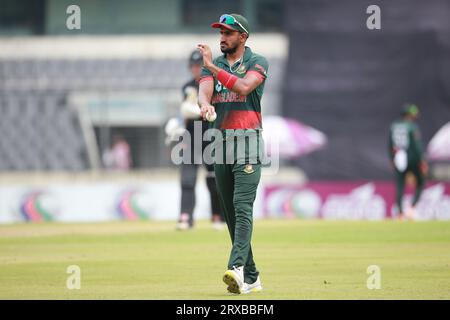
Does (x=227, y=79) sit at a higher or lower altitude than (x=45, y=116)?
higher

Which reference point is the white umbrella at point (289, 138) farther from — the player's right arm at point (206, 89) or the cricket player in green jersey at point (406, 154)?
the player's right arm at point (206, 89)

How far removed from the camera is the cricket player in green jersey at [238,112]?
11.3 m

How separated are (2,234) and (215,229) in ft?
11.3

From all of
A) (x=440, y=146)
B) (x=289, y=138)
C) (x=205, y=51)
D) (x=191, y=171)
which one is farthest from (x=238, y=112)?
(x=440, y=146)

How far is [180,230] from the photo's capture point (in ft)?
65.6

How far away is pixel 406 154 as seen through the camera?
25.0 m

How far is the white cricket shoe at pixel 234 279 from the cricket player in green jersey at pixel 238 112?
35 millimetres

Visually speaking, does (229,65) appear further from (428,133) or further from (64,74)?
(64,74)

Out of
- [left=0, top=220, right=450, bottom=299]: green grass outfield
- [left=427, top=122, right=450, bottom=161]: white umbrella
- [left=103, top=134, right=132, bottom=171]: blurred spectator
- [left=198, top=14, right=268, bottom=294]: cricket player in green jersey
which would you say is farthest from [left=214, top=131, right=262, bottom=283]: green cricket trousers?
[left=103, top=134, right=132, bottom=171]: blurred spectator

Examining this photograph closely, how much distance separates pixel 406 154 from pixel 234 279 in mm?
14536

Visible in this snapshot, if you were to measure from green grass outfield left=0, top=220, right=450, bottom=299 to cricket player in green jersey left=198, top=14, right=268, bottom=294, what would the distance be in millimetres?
561

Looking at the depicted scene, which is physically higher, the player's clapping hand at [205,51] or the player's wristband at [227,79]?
the player's clapping hand at [205,51]

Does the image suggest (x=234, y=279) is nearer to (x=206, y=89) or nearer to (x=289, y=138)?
(x=206, y=89)

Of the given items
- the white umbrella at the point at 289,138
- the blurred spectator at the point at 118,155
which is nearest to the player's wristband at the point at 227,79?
the white umbrella at the point at 289,138
